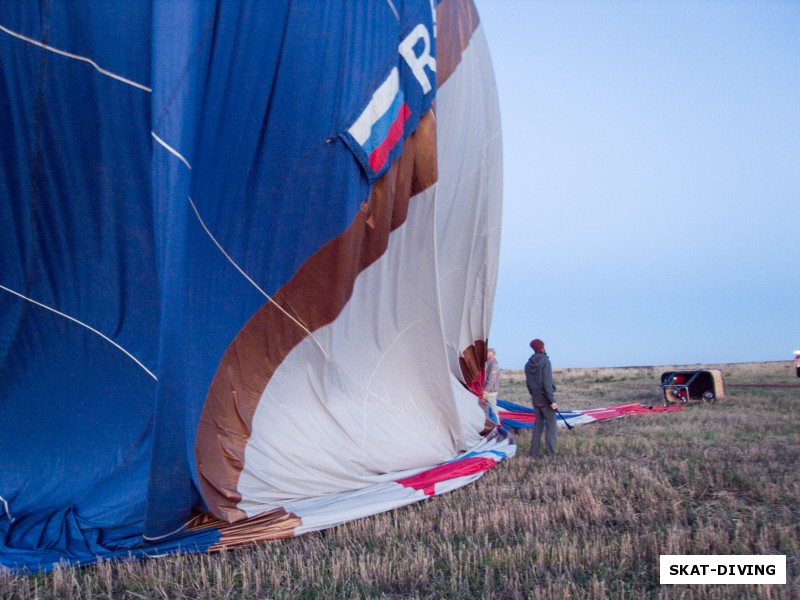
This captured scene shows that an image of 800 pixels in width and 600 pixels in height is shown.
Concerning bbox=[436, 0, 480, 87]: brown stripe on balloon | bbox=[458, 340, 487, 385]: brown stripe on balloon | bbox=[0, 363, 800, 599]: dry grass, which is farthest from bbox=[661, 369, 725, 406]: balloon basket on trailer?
bbox=[436, 0, 480, 87]: brown stripe on balloon

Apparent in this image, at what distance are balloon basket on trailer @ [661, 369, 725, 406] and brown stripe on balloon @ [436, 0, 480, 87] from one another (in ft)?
25.9

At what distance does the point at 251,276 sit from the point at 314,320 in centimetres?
73

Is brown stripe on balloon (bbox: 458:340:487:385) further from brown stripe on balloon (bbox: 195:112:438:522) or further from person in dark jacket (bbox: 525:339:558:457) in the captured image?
brown stripe on balloon (bbox: 195:112:438:522)

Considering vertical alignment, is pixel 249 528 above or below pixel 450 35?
below

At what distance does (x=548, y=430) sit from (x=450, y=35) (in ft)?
13.9

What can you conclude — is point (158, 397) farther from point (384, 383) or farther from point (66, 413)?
point (384, 383)

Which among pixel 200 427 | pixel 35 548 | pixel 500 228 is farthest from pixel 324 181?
pixel 500 228

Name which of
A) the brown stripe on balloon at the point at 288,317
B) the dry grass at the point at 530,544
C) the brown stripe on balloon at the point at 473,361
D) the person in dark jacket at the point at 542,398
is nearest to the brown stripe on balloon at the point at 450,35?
the brown stripe on balloon at the point at 288,317

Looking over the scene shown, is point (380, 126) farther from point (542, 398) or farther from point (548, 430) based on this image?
point (548, 430)

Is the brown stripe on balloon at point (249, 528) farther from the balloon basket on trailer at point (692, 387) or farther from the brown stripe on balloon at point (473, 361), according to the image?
the balloon basket on trailer at point (692, 387)

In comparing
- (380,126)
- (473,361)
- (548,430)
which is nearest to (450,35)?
(380,126)

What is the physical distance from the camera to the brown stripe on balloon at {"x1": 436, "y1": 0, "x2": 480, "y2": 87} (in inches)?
268

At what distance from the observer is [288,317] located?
4.73 metres

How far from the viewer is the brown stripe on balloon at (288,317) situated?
4.05m
